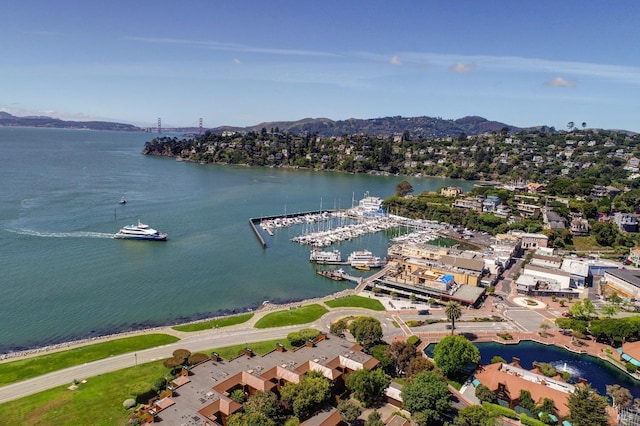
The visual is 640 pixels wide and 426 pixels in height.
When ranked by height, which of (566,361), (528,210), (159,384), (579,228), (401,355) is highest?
(528,210)

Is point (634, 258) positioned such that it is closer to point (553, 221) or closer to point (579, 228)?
point (579, 228)

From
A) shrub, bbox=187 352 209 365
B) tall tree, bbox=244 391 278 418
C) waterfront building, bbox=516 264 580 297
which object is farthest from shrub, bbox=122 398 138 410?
waterfront building, bbox=516 264 580 297

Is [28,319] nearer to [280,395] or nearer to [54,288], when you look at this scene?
[54,288]

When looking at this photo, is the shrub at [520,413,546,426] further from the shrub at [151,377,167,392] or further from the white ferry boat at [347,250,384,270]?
the white ferry boat at [347,250,384,270]

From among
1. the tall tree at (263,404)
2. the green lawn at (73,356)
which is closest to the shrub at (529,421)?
the tall tree at (263,404)

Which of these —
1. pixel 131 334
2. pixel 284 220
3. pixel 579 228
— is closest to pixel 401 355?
pixel 131 334
